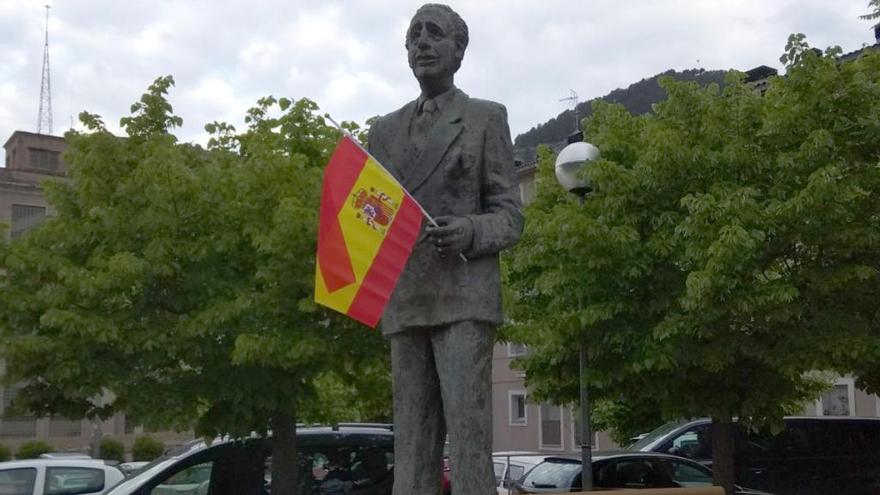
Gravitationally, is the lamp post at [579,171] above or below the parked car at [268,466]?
above

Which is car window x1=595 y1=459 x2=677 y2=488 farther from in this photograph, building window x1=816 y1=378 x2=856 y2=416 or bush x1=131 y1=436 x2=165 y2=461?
bush x1=131 y1=436 x2=165 y2=461

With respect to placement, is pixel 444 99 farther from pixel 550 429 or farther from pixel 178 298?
pixel 550 429

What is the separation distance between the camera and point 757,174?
44.2 feet

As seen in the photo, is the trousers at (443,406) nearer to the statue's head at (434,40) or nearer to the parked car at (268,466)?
the statue's head at (434,40)

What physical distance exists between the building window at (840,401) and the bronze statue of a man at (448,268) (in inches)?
1141

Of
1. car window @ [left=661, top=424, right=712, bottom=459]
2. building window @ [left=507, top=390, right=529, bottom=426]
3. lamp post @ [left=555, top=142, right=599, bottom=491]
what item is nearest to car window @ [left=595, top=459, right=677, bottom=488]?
lamp post @ [left=555, top=142, right=599, bottom=491]

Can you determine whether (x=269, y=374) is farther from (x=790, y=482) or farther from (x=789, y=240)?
(x=790, y=482)

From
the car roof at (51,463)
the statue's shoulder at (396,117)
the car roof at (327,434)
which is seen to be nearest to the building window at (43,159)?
the car roof at (51,463)

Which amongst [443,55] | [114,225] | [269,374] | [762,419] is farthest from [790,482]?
[443,55]

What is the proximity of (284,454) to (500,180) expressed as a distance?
8202 millimetres

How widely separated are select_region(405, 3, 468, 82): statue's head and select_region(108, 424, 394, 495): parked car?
26.6 ft

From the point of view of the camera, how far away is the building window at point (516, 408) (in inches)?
1753

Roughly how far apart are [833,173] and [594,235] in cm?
269

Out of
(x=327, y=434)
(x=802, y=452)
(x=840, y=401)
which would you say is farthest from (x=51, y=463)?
(x=840, y=401)
